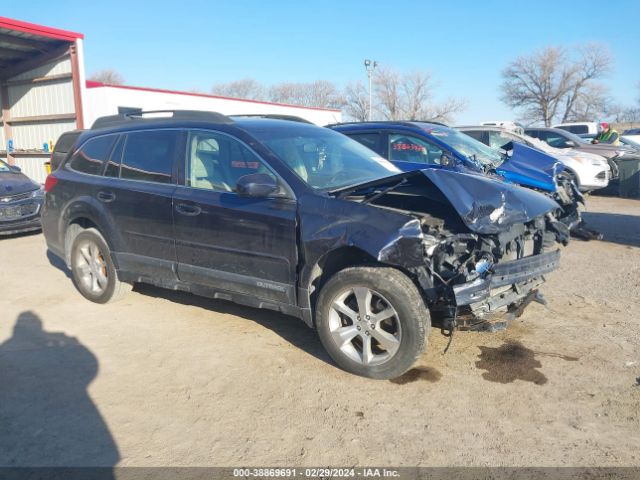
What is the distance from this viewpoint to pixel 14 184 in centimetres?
977

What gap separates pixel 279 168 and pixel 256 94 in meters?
80.1

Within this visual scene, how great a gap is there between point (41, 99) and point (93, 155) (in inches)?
464

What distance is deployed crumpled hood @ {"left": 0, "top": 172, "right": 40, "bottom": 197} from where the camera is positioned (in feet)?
31.1

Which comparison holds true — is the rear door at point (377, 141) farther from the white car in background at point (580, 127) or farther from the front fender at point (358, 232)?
the white car in background at point (580, 127)

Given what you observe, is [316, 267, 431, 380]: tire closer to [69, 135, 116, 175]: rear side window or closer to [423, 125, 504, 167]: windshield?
[69, 135, 116, 175]: rear side window

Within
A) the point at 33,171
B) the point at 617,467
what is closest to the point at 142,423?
the point at 617,467

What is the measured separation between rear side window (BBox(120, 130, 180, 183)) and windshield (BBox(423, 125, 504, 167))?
169 inches

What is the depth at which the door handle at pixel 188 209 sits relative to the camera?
14.9 feet

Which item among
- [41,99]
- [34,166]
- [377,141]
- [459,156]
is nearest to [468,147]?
[459,156]

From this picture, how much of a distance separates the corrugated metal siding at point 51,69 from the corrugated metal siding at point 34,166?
93.9 inches

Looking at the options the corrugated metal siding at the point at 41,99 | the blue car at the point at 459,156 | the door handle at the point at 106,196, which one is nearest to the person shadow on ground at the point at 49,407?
the door handle at the point at 106,196

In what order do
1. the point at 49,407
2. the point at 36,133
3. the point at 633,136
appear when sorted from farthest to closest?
the point at 633,136, the point at 36,133, the point at 49,407

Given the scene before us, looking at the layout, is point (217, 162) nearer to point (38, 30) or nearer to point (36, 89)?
point (38, 30)

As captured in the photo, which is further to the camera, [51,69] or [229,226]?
[51,69]
